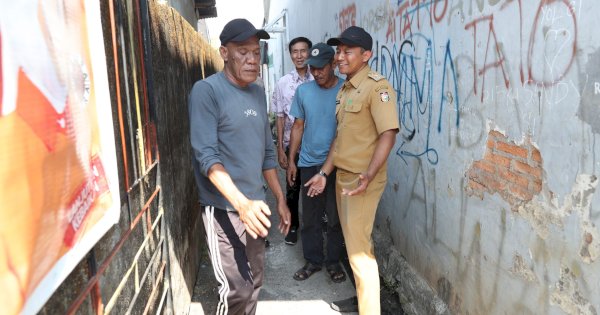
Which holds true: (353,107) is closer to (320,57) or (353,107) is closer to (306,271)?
(320,57)

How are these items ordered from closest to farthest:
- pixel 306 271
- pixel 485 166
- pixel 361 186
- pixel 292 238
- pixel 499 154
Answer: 1. pixel 499 154
2. pixel 485 166
3. pixel 361 186
4. pixel 306 271
5. pixel 292 238

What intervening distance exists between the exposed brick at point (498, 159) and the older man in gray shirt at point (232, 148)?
1.21 m

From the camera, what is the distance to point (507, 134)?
7.02ft

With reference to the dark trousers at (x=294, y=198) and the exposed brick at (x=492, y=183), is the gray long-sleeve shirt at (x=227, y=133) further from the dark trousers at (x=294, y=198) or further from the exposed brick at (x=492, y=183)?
the dark trousers at (x=294, y=198)

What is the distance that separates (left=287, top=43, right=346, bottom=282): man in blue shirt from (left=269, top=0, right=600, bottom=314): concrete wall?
22.4 inches

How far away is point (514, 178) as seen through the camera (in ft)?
6.95

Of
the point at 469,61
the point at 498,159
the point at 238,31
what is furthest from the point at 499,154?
the point at 238,31

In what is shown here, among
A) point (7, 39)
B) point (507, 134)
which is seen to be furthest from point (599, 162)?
point (7, 39)

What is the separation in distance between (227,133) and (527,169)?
1.57 metres

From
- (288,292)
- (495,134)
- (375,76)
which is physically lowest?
(288,292)

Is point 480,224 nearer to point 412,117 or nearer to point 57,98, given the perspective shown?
point 412,117

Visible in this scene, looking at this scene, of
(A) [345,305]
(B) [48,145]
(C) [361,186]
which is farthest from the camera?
(A) [345,305]

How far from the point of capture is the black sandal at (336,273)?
149 inches

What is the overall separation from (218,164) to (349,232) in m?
1.18
